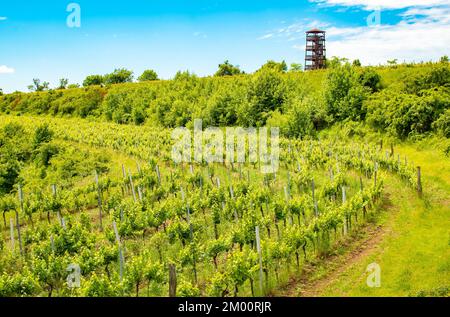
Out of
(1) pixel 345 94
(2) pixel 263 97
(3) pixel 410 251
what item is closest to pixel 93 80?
(2) pixel 263 97

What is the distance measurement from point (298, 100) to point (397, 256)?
30.8 m

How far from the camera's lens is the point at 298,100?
45.7 metres

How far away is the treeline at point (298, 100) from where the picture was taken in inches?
1435

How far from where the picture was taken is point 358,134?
40156 mm

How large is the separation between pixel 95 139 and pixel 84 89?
40465 mm

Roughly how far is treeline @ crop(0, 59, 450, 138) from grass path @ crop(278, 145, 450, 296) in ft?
47.5

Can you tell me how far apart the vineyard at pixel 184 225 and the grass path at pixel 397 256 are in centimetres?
76

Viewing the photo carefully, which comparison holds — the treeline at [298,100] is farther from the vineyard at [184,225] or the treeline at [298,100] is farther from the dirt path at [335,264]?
the dirt path at [335,264]

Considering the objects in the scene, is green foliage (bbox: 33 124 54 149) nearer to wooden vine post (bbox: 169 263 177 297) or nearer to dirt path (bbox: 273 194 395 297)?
dirt path (bbox: 273 194 395 297)

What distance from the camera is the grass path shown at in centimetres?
1432
